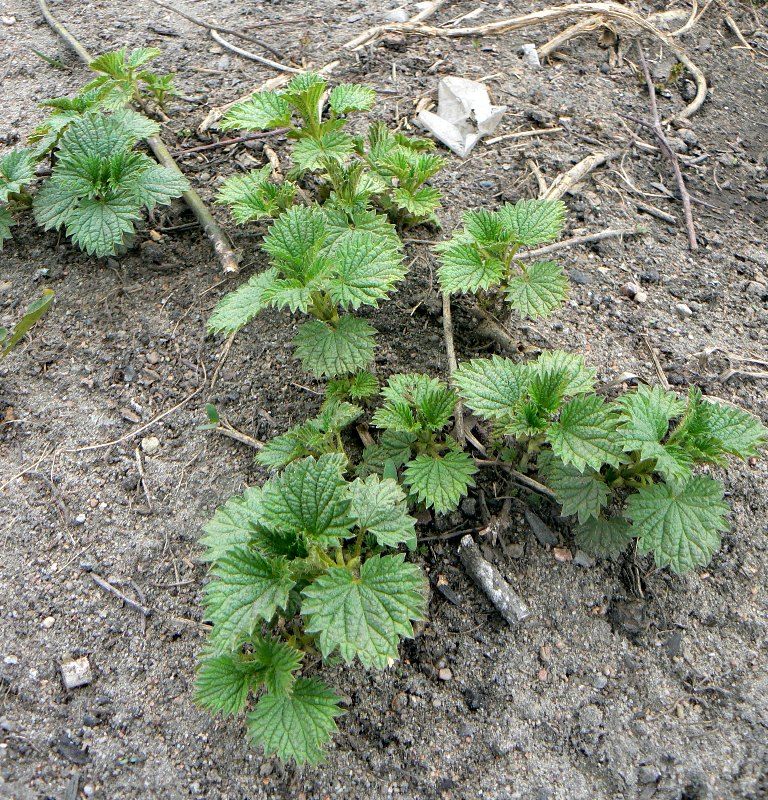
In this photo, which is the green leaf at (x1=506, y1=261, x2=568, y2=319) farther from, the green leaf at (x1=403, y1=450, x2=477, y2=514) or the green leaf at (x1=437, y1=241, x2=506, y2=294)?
the green leaf at (x1=403, y1=450, x2=477, y2=514)

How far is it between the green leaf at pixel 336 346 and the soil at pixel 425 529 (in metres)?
0.22

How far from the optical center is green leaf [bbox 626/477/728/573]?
→ 1.95 metres

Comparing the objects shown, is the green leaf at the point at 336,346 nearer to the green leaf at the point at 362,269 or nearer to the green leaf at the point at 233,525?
the green leaf at the point at 362,269

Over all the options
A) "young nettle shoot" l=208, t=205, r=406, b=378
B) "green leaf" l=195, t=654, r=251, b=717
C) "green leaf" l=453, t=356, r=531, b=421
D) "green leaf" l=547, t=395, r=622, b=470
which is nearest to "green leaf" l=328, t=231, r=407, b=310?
→ "young nettle shoot" l=208, t=205, r=406, b=378

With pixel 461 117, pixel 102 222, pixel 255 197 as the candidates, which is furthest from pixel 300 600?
pixel 461 117

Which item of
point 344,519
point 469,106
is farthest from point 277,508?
point 469,106

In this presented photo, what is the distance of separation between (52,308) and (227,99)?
1.43m

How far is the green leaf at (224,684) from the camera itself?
1.80m

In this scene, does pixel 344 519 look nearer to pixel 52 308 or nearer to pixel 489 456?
pixel 489 456

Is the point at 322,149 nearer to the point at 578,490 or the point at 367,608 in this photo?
the point at 578,490

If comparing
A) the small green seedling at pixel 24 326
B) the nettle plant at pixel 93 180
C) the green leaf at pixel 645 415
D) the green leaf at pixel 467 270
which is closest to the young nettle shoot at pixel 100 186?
the nettle plant at pixel 93 180

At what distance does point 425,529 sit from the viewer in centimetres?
222

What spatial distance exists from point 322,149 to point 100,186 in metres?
0.88

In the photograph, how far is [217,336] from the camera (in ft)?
8.75
